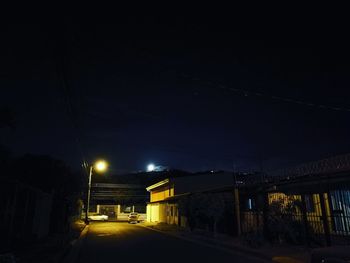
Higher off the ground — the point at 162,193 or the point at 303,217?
the point at 162,193

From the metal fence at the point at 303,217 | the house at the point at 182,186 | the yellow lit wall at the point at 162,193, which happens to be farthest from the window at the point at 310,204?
the yellow lit wall at the point at 162,193

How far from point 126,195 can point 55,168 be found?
42543 millimetres

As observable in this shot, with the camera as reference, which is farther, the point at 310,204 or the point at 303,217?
the point at 310,204

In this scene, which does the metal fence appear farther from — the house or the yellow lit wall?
the yellow lit wall

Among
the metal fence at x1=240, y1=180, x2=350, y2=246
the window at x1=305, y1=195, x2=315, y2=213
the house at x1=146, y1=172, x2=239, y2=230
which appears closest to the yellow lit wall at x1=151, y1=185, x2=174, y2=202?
the house at x1=146, y1=172, x2=239, y2=230

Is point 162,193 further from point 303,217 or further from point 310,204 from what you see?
point 303,217

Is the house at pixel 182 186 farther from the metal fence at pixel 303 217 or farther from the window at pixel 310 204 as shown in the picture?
the metal fence at pixel 303 217

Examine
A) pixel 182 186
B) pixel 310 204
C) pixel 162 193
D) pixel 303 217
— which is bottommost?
pixel 303 217

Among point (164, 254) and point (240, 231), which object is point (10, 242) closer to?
point (164, 254)

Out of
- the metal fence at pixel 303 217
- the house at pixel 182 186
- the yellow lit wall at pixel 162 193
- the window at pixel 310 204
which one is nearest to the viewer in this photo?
A: the metal fence at pixel 303 217

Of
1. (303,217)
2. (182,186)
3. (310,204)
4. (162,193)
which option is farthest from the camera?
(162,193)

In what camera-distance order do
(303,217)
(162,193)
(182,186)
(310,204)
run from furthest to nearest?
(162,193) → (182,186) → (310,204) → (303,217)

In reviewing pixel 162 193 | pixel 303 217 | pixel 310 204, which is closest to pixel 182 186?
pixel 162 193

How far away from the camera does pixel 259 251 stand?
500 inches
